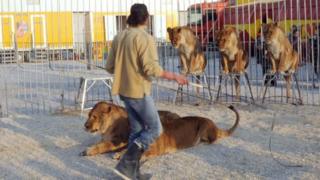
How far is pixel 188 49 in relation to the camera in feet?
37.7

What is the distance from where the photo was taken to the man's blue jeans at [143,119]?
18.9ft

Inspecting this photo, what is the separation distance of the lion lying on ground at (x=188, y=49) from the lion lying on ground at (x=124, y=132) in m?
3.81

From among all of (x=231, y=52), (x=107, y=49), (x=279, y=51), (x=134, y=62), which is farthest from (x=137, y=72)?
(x=107, y=49)

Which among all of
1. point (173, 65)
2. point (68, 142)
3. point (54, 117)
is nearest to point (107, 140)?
point (68, 142)

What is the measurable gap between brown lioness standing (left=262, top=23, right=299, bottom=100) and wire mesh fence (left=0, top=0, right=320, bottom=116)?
56cm

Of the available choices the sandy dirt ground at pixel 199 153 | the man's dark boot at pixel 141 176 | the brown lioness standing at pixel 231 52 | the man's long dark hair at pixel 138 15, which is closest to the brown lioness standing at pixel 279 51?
the brown lioness standing at pixel 231 52

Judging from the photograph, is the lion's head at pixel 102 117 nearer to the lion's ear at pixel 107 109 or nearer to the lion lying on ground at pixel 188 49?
the lion's ear at pixel 107 109

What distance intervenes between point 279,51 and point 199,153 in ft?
13.5

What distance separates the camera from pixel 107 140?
728 cm

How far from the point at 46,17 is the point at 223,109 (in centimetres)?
886

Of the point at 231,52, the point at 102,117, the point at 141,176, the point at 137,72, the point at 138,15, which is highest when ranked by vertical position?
the point at 138,15

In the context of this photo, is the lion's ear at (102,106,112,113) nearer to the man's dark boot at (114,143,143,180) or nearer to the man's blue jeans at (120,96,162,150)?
the man's blue jeans at (120,96,162,150)

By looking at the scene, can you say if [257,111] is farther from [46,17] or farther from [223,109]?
[46,17]

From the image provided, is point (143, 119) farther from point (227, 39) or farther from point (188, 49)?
point (188, 49)
